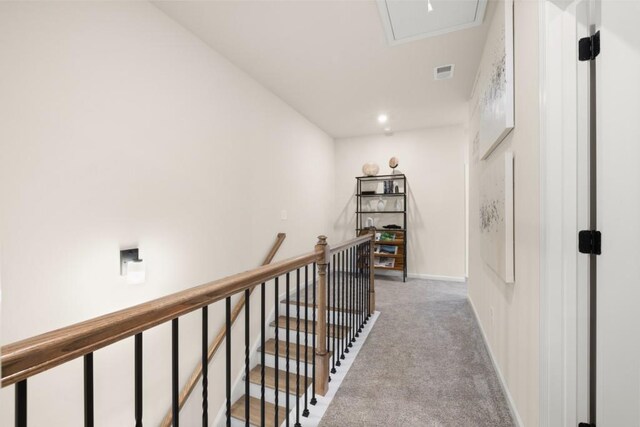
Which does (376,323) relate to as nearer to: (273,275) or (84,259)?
(273,275)

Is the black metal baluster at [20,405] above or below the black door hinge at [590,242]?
below

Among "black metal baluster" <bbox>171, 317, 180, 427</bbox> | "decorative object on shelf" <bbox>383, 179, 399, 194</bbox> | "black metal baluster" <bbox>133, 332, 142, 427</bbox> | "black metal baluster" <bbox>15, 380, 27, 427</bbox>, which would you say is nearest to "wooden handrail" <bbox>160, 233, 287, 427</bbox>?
"black metal baluster" <bbox>171, 317, 180, 427</bbox>

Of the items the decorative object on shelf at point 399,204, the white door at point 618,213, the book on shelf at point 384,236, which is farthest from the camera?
the decorative object on shelf at point 399,204

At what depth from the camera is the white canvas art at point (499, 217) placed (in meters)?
1.61

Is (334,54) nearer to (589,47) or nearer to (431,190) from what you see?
(589,47)

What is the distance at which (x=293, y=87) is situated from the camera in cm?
337

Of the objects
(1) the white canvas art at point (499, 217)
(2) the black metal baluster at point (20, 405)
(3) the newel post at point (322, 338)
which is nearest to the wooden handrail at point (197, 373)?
(3) the newel post at point (322, 338)

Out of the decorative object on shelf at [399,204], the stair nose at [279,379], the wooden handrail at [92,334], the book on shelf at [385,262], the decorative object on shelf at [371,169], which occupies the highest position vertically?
the decorative object on shelf at [371,169]

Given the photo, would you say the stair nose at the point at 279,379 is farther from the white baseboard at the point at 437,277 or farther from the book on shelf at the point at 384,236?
the white baseboard at the point at 437,277

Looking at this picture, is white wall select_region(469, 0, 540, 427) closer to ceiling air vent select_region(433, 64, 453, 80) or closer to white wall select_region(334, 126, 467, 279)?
ceiling air vent select_region(433, 64, 453, 80)

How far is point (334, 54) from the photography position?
2654 millimetres

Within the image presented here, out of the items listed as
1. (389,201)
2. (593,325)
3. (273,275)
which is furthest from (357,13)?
(389,201)

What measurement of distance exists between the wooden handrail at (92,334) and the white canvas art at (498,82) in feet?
5.62

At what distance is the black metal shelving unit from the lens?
4789 mm
